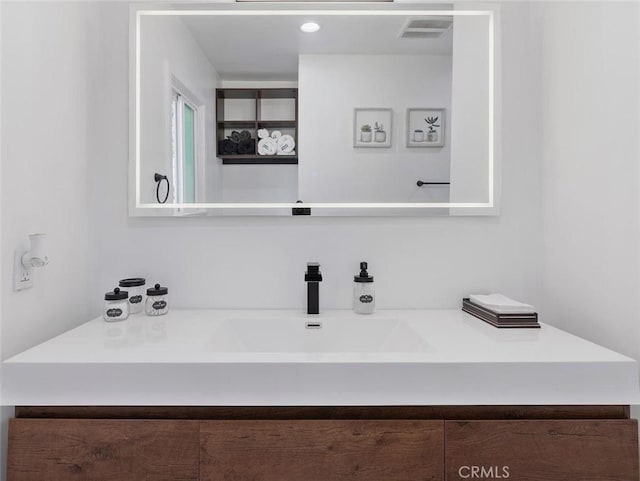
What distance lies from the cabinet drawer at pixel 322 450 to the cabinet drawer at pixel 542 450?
0.16 feet

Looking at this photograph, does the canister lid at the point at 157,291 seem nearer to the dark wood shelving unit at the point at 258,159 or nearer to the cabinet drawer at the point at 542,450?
the dark wood shelving unit at the point at 258,159

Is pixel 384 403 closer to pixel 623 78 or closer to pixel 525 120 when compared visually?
pixel 623 78

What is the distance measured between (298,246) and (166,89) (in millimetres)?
727

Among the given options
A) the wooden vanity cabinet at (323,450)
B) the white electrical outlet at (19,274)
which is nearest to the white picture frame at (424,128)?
the wooden vanity cabinet at (323,450)

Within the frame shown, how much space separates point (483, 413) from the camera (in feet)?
3.05

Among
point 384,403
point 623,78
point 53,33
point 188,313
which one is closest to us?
point 384,403

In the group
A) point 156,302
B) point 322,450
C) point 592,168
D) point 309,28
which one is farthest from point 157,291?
point 592,168

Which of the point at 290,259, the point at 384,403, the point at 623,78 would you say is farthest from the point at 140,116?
the point at 623,78

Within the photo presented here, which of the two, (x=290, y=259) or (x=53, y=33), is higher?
(x=53, y=33)

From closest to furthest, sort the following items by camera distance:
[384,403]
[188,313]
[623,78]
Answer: [384,403] < [623,78] < [188,313]

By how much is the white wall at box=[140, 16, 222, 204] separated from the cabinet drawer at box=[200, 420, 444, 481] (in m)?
0.86

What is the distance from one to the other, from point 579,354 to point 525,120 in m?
0.88

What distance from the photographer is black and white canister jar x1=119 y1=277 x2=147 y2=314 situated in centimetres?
140

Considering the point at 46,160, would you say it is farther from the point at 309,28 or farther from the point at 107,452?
the point at 309,28
